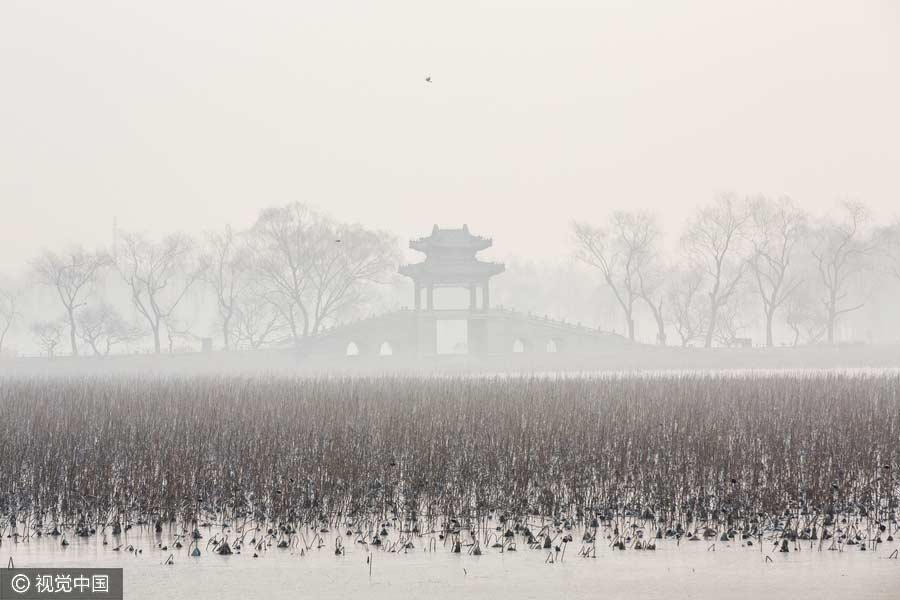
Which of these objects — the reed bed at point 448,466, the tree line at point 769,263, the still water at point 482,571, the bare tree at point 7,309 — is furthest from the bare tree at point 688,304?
the still water at point 482,571

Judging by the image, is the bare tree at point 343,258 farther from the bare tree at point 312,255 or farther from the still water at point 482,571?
the still water at point 482,571

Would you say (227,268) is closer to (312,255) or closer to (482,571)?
(312,255)

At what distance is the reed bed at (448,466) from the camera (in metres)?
11.1

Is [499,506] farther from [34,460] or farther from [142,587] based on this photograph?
[34,460]

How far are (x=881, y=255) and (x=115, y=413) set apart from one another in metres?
57.9

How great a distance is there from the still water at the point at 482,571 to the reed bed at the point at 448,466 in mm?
886

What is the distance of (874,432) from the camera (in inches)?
603

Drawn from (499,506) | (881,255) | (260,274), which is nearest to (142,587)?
(499,506)

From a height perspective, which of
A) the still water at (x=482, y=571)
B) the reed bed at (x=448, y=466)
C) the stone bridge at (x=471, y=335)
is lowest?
the still water at (x=482, y=571)

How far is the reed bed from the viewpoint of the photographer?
11070 millimetres

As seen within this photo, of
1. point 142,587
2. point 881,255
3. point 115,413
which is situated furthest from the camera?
point 881,255

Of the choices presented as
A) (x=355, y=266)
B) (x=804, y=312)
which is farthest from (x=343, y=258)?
(x=804, y=312)

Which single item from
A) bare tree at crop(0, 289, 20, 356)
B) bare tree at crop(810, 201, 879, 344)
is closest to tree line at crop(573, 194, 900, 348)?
bare tree at crop(810, 201, 879, 344)

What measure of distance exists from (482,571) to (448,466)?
409 centimetres
